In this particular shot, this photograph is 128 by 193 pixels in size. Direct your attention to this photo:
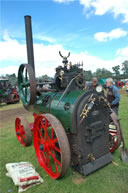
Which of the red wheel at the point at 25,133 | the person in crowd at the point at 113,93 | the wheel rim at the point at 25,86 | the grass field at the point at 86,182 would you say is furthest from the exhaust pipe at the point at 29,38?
the grass field at the point at 86,182

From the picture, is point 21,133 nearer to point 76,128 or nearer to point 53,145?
point 53,145

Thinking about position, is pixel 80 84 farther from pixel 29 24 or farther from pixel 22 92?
pixel 29 24


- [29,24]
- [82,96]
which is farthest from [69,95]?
[29,24]

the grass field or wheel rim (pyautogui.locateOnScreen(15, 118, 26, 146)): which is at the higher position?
wheel rim (pyautogui.locateOnScreen(15, 118, 26, 146))

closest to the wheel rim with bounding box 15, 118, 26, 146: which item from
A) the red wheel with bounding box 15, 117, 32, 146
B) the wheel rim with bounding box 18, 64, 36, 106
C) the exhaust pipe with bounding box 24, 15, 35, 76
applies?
the red wheel with bounding box 15, 117, 32, 146

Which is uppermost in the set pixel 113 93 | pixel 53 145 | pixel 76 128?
pixel 113 93

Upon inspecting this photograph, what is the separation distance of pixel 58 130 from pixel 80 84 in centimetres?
120

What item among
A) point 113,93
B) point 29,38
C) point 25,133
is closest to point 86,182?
point 25,133

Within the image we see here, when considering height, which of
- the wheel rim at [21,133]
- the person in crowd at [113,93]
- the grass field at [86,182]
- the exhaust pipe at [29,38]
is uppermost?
the exhaust pipe at [29,38]

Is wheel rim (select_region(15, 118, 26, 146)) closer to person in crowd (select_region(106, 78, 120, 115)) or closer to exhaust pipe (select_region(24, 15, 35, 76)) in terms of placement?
exhaust pipe (select_region(24, 15, 35, 76))

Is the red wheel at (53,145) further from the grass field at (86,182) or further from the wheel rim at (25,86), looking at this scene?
the wheel rim at (25,86)

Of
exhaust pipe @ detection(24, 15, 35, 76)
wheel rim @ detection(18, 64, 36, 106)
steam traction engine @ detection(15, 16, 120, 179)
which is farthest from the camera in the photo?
exhaust pipe @ detection(24, 15, 35, 76)

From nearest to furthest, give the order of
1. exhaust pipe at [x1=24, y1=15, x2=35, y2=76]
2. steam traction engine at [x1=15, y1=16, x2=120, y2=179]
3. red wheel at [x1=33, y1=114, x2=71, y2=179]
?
red wheel at [x1=33, y1=114, x2=71, y2=179]
steam traction engine at [x1=15, y1=16, x2=120, y2=179]
exhaust pipe at [x1=24, y1=15, x2=35, y2=76]

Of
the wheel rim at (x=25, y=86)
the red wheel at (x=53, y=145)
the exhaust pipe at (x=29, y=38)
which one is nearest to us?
the red wheel at (x=53, y=145)
